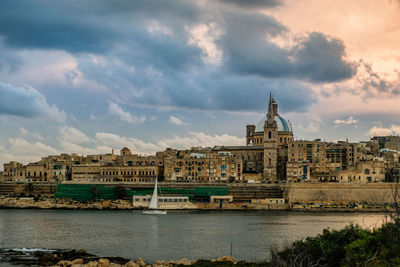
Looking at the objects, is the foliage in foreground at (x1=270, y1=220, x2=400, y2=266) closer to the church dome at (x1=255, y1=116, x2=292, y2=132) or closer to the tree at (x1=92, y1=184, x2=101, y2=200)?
the tree at (x1=92, y1=184, x2=101, y2=200)

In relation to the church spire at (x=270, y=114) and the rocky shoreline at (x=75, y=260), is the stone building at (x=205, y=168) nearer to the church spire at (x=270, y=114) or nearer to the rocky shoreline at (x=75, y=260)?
the church spire at (x=270, y=114)

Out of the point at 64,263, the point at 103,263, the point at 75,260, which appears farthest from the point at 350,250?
the point at 64,263

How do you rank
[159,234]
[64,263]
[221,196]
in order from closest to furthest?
[64,263] < [159,234] < [221,196]

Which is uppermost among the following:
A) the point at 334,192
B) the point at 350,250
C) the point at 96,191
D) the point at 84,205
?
the point at 334,192

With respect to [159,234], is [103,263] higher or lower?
lower

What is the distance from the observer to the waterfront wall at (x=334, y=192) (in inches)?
4001

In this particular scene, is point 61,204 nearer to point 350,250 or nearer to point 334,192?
point 334,192

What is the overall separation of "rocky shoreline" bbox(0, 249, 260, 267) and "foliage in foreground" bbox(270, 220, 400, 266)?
14.4 feet

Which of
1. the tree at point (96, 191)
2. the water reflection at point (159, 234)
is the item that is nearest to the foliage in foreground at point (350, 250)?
the water reflection at point (159, 234)

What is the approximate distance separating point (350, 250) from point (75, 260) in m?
18.6

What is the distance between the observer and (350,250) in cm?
2873

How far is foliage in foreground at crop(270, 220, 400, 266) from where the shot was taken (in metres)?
27.4

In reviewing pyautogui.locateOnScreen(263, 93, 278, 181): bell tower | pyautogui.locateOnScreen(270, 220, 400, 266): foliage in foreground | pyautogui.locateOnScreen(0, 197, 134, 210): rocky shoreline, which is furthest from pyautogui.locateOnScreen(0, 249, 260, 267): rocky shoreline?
pyautogui.locateOnScreen(263, 93, 278, 181): bell tower

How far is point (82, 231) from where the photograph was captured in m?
61.6
